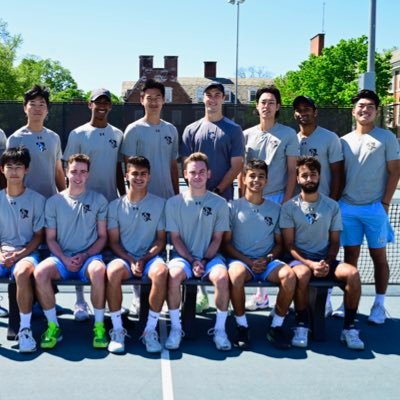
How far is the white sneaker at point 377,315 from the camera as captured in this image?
178 inches

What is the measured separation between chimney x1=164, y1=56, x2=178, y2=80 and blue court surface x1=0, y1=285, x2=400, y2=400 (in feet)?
152

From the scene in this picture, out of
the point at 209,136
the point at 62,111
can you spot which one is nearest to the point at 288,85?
the point at 62,111

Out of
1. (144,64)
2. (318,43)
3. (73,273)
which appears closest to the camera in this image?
(73,273)

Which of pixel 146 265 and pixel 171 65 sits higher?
pixel 171 65

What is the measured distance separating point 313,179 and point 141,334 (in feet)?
5.66

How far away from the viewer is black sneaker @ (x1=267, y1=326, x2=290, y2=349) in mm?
3958

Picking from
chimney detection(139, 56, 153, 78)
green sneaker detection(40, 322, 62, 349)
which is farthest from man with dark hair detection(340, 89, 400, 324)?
chimney detection(139, 56, 153, 78)

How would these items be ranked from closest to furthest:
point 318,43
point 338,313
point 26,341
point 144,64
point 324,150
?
point 26,341, point 324,150, point 338,313, point 144,64, point 318,43

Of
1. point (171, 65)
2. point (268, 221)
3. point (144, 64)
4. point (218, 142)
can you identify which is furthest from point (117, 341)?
point (144, 64)

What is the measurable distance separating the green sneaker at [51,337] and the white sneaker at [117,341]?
379 mm

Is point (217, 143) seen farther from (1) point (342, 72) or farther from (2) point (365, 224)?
(1) point (342, 72)

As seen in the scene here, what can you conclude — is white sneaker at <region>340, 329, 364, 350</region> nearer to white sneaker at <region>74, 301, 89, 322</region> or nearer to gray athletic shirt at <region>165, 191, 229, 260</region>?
gray athletic shirt at <region>165, 191, 229, 260</region>

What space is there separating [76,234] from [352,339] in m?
2.16

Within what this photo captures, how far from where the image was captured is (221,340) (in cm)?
391
